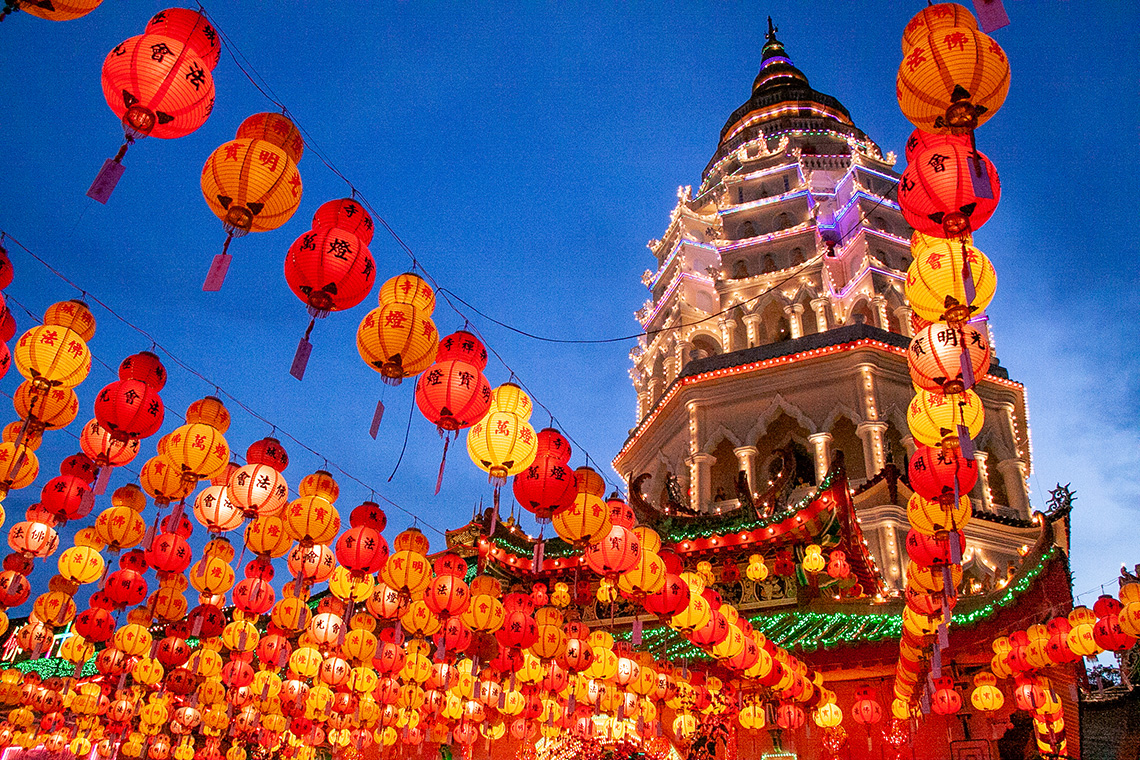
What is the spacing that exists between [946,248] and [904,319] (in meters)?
15.4

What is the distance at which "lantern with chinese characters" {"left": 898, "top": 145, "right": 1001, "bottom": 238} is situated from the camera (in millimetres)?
4469

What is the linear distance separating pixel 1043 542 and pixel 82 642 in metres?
14.4

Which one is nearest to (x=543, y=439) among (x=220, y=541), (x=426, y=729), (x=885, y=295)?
(x=220, y=541)

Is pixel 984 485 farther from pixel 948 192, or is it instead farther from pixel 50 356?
pixel 50 356

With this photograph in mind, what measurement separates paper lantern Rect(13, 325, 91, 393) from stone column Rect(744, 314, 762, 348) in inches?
661

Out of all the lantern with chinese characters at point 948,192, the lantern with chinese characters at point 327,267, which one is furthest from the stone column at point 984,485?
the lantern with chinese characters at point 327,267

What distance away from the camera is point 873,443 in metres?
16.7

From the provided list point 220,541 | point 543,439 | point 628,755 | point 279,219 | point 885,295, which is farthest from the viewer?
point 885,295

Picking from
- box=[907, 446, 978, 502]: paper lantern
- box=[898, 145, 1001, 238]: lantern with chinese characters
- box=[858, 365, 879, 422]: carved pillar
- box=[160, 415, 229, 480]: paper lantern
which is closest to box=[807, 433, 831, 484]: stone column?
box=[858, 365, 879, 422]: carved pillar

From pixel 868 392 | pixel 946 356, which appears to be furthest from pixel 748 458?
pixel 946 356

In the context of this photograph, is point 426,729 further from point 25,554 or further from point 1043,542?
point 1043,542

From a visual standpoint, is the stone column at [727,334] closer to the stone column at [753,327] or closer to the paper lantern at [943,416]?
the stone column at [753,327]

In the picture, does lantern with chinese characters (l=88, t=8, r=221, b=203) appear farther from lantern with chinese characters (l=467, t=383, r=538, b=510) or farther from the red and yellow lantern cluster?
the red and yellow lantern cluster

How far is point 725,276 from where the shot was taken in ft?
72.1
